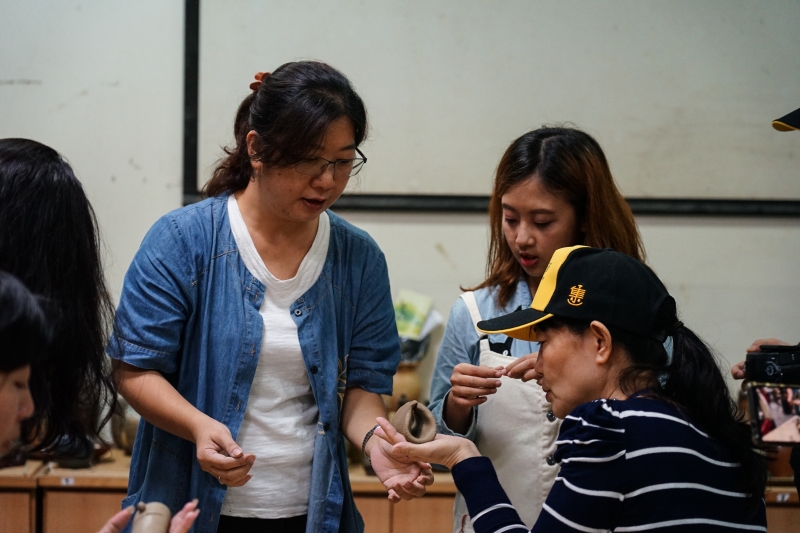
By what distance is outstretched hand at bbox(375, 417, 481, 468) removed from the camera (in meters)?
1.60

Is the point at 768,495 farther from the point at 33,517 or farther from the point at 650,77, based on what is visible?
the point at 33,517

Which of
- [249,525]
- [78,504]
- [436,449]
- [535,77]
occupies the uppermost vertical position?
[535,77]

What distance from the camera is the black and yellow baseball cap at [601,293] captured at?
149cm

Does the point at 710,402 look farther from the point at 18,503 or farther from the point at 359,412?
the point at 18,503

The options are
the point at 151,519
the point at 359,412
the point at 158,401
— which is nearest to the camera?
the point at 151,519

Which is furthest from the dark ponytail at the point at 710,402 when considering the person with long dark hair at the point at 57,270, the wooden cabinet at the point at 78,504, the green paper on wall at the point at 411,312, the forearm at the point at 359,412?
the wooden cabinet at the point at 78,504

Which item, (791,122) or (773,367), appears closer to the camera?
(773,367)

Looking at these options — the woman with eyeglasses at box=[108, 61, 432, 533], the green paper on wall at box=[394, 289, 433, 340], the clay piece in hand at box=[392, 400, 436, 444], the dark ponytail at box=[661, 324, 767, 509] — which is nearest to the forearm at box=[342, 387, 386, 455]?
the woman with eyeglasses at box=[108, 61, 432, 533]

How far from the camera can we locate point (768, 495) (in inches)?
129

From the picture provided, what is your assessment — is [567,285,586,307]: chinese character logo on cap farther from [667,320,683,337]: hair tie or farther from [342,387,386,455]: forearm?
[342,387,386,455]: forearm

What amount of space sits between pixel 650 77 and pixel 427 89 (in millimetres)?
1016

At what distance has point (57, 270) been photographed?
1423mm

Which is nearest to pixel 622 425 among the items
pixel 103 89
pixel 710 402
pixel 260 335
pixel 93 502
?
pixel 710 402

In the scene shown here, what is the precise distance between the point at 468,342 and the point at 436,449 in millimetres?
431
